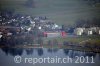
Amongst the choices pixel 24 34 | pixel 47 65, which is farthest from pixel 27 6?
pixel 47 65

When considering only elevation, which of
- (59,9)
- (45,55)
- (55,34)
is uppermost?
(59,9)

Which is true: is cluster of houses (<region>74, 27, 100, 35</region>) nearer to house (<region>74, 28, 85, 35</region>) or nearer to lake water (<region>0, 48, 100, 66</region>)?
house (<region>74, 28, 85, 35</region>)

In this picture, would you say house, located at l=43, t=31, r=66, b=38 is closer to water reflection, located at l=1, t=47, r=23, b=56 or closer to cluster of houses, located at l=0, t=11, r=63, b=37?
cluster of houses, located at l=0, t=11, r=63, b=37

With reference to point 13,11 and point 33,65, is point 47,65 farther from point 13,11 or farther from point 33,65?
point 13,11

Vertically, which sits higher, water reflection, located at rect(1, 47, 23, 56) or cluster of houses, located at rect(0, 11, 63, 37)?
cluster of houses, located at rect(0, 11, 63, 37)

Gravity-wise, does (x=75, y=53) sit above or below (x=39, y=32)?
below

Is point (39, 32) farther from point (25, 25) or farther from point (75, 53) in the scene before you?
point (75, 53)

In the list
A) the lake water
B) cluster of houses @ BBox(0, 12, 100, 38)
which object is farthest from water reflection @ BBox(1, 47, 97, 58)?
cluster of houses @ BBox(0, 12, 100, 38)

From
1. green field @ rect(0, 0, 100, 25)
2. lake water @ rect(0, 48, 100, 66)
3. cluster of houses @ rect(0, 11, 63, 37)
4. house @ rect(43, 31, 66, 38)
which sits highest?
green field @ rect(0, 0, 100, 25)

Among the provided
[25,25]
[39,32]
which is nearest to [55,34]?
[39,32]

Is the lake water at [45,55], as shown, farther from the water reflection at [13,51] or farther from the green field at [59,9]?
the green field at [59,9]

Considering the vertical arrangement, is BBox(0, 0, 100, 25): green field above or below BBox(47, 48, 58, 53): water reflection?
above
